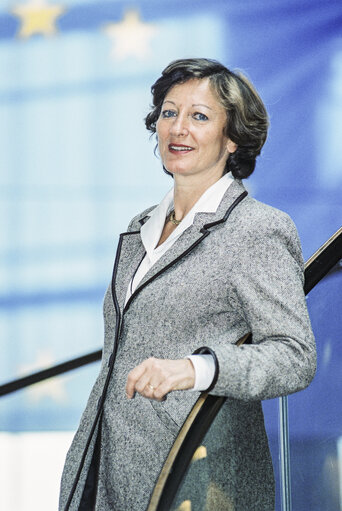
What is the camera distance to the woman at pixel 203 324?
148 cm

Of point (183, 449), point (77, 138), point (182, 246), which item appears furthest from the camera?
point (77, 138)

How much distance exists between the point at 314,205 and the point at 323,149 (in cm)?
25

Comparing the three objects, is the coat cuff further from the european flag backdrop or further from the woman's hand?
the european flag backdrop

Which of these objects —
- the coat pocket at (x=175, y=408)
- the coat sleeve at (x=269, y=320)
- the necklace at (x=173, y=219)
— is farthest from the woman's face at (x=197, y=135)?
the coat pocket at (x=175, y=408)

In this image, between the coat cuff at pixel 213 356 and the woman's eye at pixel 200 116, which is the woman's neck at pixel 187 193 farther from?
the coat cuff at pixel 213 356

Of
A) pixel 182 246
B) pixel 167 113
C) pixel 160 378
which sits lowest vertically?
pixel 160 378

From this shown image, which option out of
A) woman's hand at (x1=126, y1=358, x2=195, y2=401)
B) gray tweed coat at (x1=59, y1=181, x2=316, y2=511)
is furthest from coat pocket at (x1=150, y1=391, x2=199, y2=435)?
woman's hand at (x1=126, y1=358, x2=195, y2=401)

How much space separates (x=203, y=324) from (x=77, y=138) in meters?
2.78

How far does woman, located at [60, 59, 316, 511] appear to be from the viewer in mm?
1483

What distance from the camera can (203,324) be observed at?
64.7 inches

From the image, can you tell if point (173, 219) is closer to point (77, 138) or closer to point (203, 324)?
point (203, 324)

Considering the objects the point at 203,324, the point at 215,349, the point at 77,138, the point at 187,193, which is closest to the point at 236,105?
the point at 187,193

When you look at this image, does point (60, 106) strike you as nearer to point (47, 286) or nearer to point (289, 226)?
point (47, 286)

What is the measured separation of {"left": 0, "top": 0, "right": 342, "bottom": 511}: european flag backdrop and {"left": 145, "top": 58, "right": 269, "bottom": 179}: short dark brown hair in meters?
2.11
